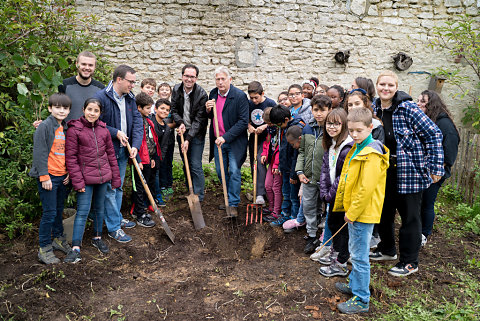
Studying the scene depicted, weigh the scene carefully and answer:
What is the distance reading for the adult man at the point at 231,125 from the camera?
496 cm

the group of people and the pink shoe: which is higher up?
the group of people

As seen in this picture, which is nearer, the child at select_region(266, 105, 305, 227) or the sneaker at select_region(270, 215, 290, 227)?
the child at select_region(266, 105, 305, 227)

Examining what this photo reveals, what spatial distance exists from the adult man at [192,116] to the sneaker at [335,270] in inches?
102

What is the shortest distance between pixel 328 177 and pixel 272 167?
1280 millimetres

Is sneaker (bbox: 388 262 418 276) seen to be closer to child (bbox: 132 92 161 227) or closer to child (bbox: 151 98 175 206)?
child (bbox: 132 92 161 227)

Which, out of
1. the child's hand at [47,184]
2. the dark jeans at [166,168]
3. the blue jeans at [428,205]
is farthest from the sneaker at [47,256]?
the blue jeans at [428,205]

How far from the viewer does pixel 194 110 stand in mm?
5133

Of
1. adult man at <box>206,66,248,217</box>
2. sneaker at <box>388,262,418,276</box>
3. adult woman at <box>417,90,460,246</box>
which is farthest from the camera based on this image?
adult man at <box>206,66,248,217</box>

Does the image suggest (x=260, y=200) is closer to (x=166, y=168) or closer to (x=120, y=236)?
(x=166, y=168)

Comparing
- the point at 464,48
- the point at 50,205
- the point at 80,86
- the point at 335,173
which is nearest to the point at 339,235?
the point at 335,173

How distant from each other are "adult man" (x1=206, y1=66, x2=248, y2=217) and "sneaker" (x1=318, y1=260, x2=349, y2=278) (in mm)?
1796

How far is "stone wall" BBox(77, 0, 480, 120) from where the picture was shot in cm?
693

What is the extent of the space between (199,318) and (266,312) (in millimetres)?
595

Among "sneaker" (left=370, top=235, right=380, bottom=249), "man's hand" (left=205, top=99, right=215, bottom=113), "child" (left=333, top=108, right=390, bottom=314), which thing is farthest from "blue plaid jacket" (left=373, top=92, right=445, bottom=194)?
"man's hand" (left=205, top=99, right=215, bottom=113)
